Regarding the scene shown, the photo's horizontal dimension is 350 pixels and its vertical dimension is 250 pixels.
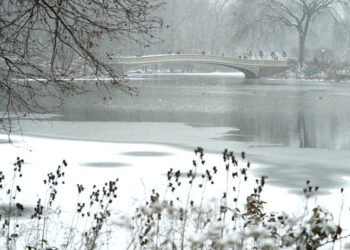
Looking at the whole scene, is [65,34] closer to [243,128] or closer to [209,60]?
[243,128]

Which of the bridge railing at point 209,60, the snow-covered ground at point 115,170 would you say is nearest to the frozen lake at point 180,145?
the snow-covered ground at point 115,170

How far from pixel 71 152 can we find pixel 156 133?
453cm

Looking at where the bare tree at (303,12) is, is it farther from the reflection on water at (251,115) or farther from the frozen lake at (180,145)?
the frozen lake at (180,145)

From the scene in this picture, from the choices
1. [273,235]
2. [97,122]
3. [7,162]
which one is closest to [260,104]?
[97,122]

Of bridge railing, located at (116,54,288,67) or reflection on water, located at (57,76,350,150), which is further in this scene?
bridge railing, located at (116,54,288,67)

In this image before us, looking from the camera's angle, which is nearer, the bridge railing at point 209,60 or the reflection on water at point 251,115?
the reflection on water at point 251,115

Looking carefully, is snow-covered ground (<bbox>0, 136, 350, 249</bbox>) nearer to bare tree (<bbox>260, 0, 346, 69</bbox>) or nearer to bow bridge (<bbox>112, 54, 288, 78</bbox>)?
bare tree (<bbox>260, 0, 346, 69</bbox>)

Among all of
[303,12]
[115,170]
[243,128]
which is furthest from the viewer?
[303,12]

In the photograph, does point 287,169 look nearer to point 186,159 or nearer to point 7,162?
point 186,159

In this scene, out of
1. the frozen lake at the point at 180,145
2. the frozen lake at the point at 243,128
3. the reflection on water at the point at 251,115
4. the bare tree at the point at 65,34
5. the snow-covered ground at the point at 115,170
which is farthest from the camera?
the reflection on water at the point at 251,115

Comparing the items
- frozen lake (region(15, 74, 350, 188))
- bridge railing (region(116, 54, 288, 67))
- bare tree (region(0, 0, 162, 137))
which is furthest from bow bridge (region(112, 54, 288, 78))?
bare tree (region(0, 0, 162, 137))

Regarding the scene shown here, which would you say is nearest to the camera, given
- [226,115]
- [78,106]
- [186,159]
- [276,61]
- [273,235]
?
[273,235]

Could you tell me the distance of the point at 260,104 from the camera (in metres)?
30.2

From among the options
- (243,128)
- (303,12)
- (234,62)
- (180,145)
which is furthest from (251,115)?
(234,62)
